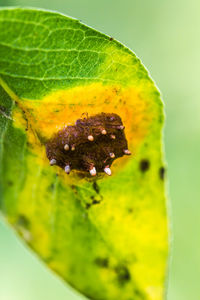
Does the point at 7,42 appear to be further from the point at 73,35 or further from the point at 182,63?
the point at 182,63

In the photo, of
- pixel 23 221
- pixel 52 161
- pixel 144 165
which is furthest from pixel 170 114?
pixel 23 221

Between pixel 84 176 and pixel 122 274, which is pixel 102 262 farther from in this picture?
pixel 84 176

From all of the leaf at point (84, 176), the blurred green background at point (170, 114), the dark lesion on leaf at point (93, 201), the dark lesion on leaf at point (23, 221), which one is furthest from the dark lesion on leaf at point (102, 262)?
the blurred green background at point (170, 114)

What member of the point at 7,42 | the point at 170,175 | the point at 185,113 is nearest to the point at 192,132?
the point at 185,113

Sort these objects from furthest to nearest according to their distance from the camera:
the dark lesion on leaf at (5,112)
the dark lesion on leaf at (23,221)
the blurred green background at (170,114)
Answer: the blurred green background at (170,114) < the dark lesion on leaf at (5,112) < the dark lesion on leaf at (23,221)

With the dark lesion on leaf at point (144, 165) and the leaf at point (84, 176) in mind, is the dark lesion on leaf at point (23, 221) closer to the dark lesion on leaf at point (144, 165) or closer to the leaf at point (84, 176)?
the leaf at point (84, 176)

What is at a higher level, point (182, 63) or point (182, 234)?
point (182, 63)

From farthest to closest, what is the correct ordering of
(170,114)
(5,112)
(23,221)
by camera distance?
(170,114), (5,112), (23,221)
